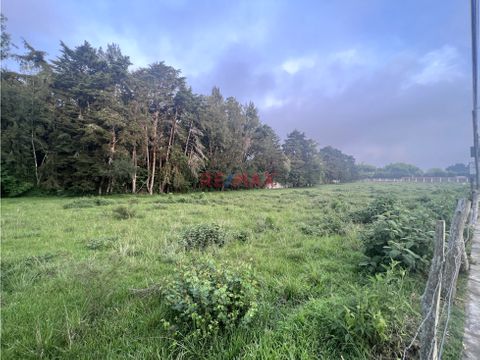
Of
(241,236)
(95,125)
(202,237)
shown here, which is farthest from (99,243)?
(95,125)

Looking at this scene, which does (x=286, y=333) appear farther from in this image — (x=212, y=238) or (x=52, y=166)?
(x=52, y=166)

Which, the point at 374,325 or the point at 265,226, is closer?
the point at 374,325

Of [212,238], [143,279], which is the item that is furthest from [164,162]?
[143,279]

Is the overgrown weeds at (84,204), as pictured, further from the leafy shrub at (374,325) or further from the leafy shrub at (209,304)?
the leafy shrub at (374,325)

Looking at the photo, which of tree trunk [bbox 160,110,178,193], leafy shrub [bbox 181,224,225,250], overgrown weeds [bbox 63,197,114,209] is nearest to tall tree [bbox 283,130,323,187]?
tree trunk [bbox 160,110,178,193]

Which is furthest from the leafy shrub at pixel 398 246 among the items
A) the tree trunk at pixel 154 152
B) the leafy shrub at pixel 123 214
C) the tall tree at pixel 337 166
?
the tall tree at pixel 337 166

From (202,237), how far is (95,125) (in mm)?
18837

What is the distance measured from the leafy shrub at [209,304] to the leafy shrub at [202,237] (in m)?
2.70

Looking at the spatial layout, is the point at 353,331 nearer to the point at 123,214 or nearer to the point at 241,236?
the point at 241,236

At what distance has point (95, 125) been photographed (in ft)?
63.3

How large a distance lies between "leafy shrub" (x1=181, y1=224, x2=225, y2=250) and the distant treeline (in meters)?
16.5

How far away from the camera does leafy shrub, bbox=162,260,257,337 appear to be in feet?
7.41

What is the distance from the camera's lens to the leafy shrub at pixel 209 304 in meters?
2.26

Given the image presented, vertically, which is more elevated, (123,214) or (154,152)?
(154,152)
